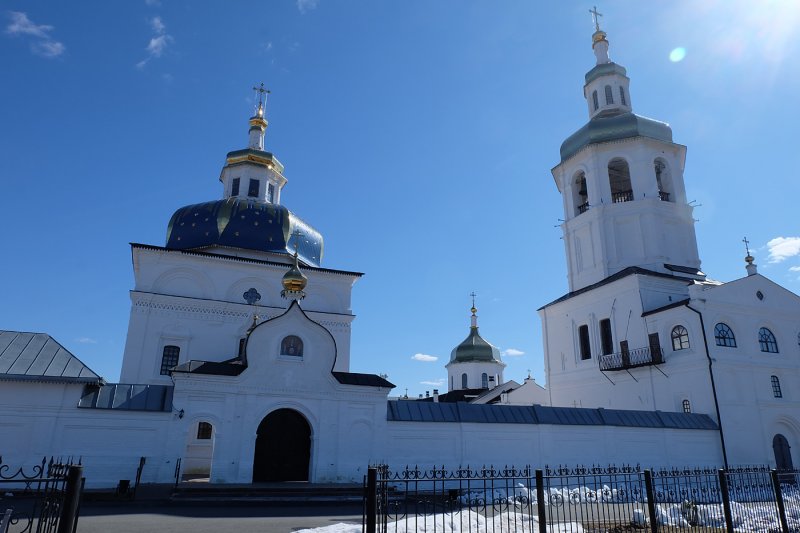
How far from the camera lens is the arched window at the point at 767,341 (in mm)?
20828

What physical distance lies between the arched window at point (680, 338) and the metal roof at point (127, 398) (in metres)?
17.5

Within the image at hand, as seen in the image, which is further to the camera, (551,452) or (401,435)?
(551,452)

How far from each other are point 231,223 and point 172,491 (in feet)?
54.3

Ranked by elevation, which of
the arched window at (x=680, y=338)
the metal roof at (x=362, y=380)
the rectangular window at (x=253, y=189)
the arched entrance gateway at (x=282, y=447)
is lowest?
the arched entrance gateway at (x=282, y=447)

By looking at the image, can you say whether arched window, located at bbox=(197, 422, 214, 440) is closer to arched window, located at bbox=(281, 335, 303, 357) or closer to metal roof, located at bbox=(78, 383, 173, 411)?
metal roof, located at bbox=(78, 383, 173, 411)

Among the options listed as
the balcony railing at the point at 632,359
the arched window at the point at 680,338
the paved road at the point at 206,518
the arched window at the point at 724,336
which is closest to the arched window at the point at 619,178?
the arched window at the point at 680,338

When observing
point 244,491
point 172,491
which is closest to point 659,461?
point 244,491

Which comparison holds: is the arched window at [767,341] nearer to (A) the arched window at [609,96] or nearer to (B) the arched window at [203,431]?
(A) the arched window at [609,96]

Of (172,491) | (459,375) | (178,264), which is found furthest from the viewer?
(459,375)

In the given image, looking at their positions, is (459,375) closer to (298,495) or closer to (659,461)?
(659,461)

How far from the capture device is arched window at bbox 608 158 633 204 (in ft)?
85.1

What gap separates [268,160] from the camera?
32438 mm

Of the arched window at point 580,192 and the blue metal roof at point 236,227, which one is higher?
the arched window at point 580,192

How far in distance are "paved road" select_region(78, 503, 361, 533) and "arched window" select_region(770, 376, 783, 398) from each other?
1693cm
